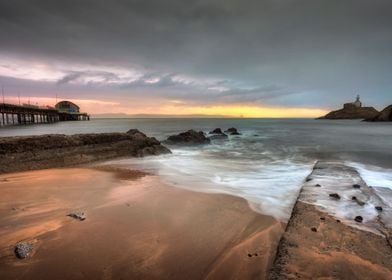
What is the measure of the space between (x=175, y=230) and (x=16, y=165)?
24.4 ft

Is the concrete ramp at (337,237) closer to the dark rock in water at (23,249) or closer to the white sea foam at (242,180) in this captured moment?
the white sea foam at (242,180)

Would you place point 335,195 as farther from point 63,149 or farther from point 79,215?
point 63,149

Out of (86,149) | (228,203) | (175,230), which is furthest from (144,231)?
(86,149)

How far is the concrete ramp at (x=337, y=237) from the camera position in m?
3.28

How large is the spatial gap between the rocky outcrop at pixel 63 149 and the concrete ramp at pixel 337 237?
8.70 metres

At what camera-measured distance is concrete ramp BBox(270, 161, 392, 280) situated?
328 centimetres

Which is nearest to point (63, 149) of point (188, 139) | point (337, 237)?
point (337, 237)

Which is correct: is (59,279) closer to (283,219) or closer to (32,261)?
(32,261)

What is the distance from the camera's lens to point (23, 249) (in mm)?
3703

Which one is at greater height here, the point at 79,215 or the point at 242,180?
the point at 79,215

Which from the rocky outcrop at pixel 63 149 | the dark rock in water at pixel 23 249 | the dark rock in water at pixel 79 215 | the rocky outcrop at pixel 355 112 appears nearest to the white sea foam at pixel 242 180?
the rocky outcrop at pixel 63 149

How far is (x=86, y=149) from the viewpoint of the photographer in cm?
1148

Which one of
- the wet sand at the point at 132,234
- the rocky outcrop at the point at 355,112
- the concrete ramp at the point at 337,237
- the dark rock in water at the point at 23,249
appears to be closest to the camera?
the concrete ramp at the point at 337,237

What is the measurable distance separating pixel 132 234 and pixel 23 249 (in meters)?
1.53
